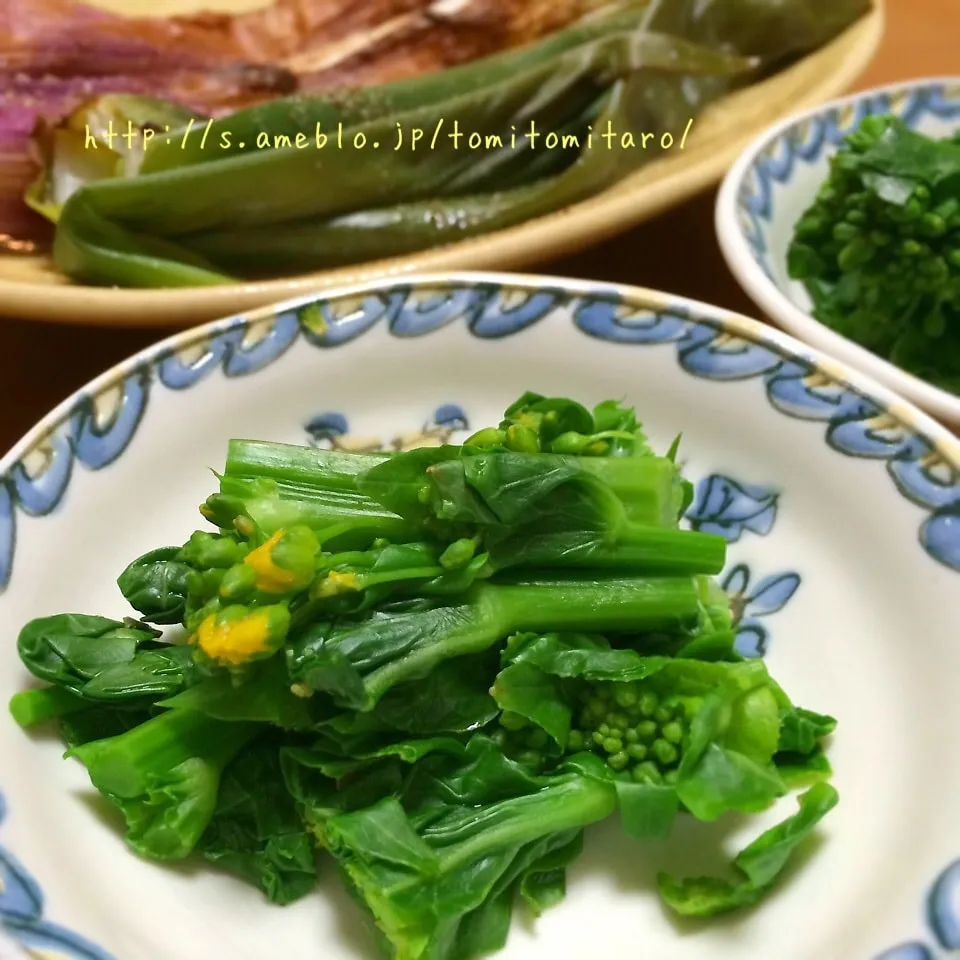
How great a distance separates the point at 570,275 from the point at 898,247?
627 millimetres

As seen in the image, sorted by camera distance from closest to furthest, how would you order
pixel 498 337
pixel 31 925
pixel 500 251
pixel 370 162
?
pixel 31 925 → pixel 498 337 → pixel 500 251 → pixel 370 162

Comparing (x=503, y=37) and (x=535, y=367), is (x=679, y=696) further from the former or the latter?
(x=503, y=37)

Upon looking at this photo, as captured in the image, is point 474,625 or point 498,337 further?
point 498,337

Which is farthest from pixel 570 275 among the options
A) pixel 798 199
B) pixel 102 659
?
pixel 102 659

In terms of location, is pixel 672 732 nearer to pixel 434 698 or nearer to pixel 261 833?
pixel 434 698

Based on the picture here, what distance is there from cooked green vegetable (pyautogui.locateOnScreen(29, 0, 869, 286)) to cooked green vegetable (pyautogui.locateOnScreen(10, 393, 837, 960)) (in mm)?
890

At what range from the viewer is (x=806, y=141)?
174 centimetres

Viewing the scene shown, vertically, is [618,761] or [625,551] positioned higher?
[625,551]

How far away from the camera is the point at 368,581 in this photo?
2.93 feet

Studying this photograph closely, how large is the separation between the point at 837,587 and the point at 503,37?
1.57m

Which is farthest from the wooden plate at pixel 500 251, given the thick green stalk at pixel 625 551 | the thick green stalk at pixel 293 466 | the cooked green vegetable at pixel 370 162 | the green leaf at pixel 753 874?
the green leaf at pixel 753 874

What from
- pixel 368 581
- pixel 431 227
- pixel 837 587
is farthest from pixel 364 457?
pixel 431 227

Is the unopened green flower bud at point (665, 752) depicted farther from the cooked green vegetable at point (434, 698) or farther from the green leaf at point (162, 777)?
the green leaf at point (162, 777)

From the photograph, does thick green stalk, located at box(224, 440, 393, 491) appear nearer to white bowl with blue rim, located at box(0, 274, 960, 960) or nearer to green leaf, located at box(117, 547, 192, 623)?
green leaf, located at box(117, 547, 192, 623)
